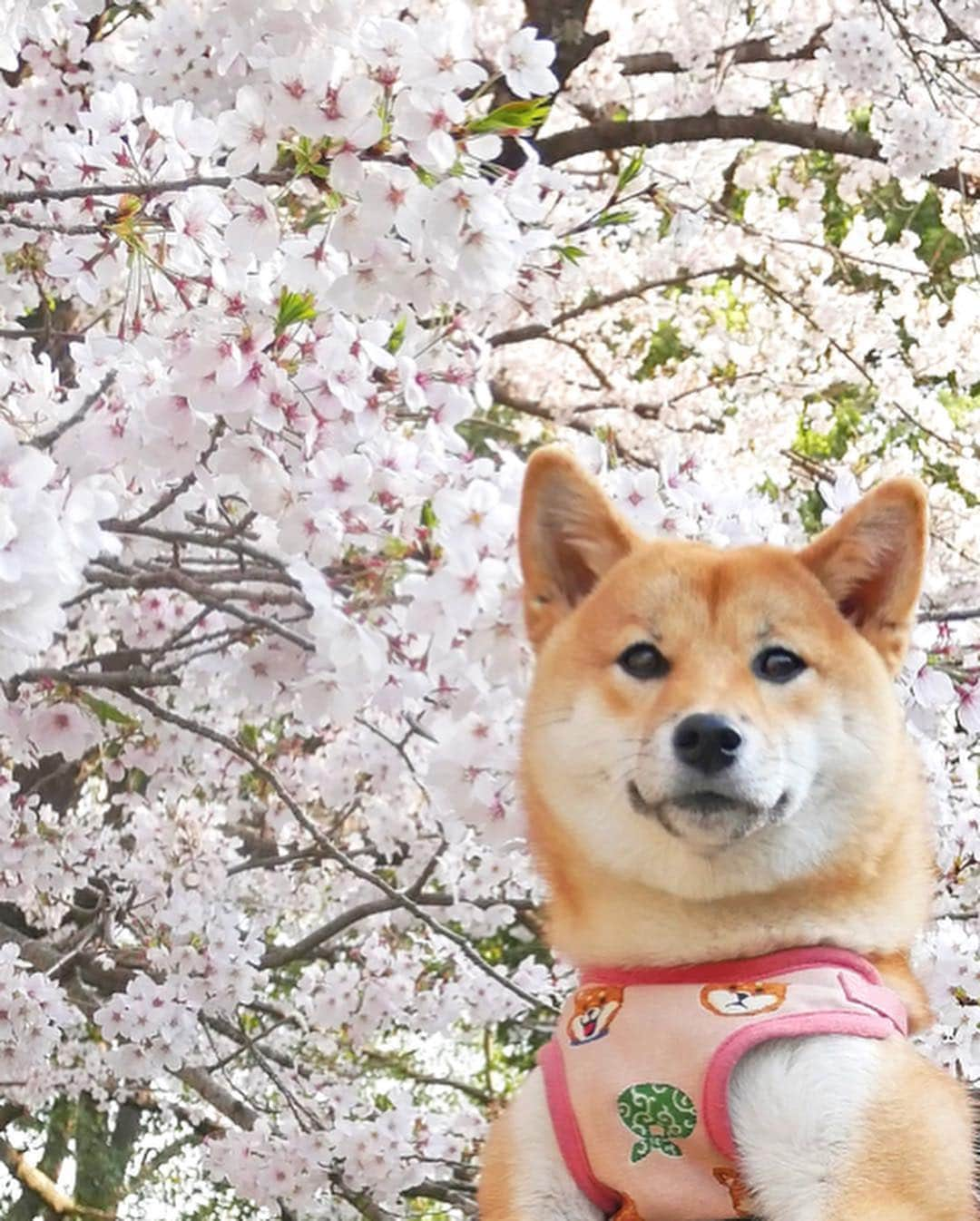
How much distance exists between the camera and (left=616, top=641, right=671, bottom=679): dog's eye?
2.50 m

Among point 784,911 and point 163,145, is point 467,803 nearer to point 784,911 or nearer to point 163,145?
point 784,911

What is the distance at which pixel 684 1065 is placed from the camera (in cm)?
218

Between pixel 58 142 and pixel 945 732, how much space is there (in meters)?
2.44

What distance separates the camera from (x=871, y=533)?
262 cm

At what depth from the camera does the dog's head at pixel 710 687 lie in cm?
235

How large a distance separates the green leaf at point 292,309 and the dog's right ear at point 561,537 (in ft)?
1.74

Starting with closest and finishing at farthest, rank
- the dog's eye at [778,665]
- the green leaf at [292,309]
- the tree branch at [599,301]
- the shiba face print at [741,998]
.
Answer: the shiba face print at [741,998] → the dog's eye at [778,665] → the green leaf at [292,309] → the tree branch at [599,301]

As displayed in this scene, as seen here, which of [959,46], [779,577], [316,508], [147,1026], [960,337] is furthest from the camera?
[960,337]

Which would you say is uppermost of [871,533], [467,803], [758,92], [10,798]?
[758,92]

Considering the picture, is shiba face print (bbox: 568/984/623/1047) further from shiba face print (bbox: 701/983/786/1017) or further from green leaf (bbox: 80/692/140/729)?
green leaf (bbox: 80/692/140/729)

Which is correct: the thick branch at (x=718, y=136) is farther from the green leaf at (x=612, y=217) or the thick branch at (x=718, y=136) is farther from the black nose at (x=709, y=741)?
the black nose at (x=709, y=741)

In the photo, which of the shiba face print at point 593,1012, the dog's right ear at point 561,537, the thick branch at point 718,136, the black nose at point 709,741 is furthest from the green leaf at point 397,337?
the thick branch at point 718,136

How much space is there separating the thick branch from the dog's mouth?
187 inches

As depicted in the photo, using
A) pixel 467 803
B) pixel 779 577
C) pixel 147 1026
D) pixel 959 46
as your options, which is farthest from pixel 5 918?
pixel 959 46
